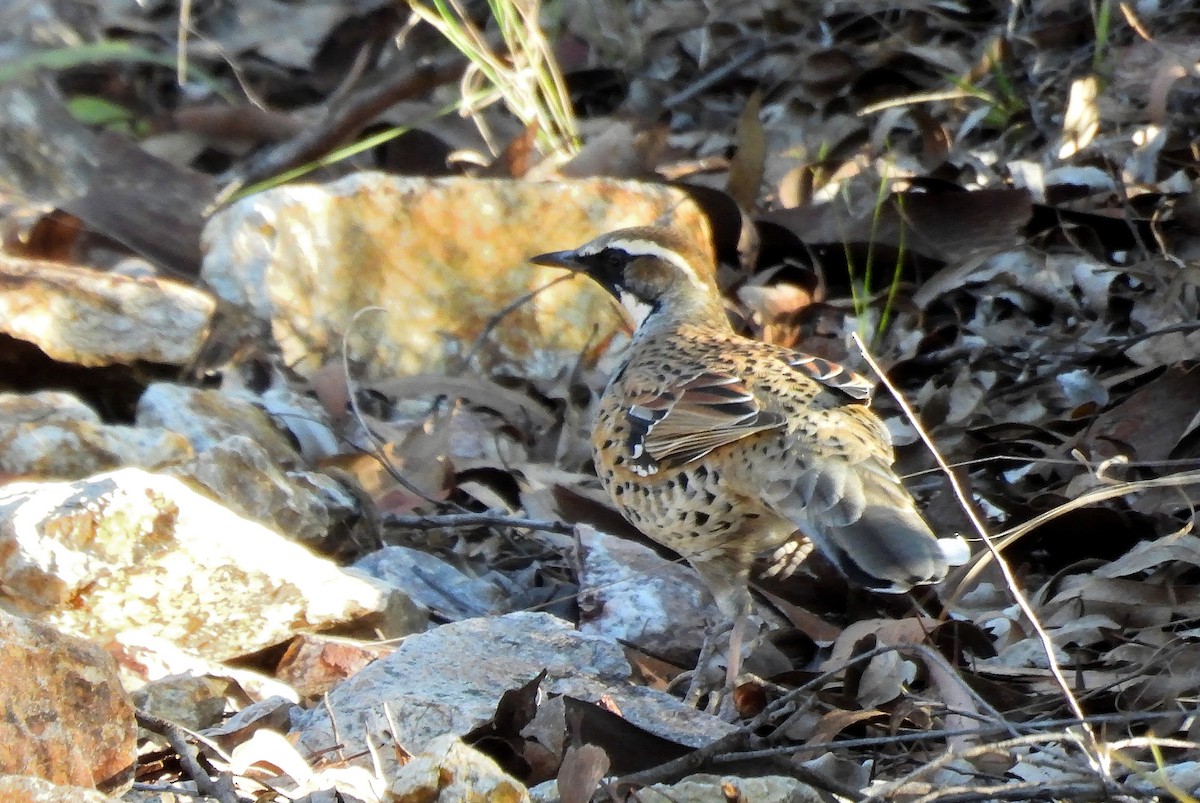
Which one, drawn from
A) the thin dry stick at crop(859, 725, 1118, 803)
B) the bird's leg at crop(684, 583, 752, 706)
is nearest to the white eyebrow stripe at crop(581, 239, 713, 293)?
the bird's leg at crop(684, 583, 752, 706)

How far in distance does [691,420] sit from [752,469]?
0.90ft

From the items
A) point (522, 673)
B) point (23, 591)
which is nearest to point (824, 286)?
point (522, 673)

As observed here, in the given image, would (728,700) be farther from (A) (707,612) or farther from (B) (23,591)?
(B) (23,591)

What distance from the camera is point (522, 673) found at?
4.04 metres

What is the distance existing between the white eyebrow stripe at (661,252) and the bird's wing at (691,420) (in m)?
1.03

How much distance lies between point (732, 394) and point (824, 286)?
2.17 meters

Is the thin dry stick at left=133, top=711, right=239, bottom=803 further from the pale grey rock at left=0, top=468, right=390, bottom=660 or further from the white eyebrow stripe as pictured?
the white eyebrow stripe

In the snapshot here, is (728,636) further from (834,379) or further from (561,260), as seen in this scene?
(561,260)

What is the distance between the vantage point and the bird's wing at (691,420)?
4570 millimetres

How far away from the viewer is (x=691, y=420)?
4754 mm

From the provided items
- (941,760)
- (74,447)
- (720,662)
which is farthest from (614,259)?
(941,760)

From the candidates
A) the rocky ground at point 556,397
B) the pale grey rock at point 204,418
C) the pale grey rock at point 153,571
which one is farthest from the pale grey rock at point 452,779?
the pale grey rock at point 204,418

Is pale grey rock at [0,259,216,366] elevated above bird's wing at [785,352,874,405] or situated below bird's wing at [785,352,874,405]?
above

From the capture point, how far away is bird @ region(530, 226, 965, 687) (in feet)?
13.5
